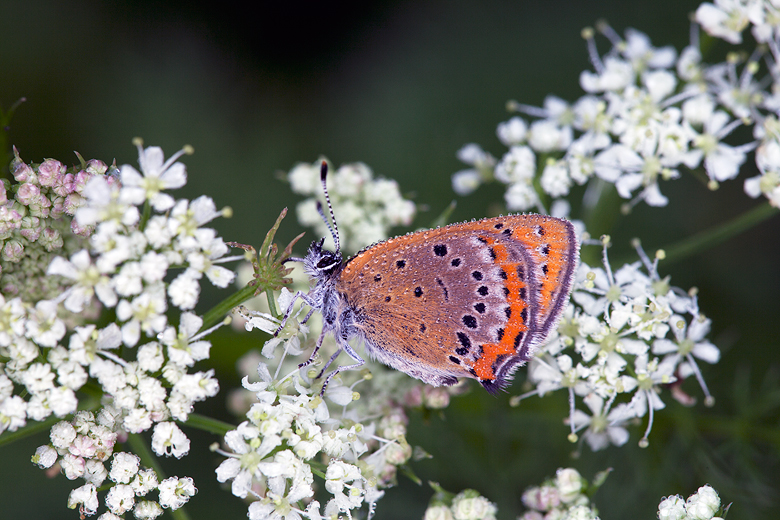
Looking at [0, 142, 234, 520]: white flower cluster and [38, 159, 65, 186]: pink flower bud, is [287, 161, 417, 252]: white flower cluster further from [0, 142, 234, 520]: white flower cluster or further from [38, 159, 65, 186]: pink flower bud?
[38, 159, 65, 186]: pink flower bud

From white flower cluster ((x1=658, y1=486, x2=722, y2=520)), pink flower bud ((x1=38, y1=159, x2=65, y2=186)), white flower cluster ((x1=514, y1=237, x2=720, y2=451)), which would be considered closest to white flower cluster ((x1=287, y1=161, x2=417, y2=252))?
white flower cluster ((x1=514, y1=237, x2=720, y2=451))

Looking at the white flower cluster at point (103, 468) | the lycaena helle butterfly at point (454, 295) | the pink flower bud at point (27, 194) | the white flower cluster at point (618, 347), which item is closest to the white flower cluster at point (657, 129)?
the white flower cluster at point (618, 347)

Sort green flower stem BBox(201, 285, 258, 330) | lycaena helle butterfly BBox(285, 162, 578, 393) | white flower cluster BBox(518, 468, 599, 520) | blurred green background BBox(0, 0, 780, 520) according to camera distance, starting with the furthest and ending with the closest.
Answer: blurred green background BBox(0, 0, 780, 520), white flower cluster BBox(518, 468, 599, 520), lycaena helle butterfly BBox(285, 162, 578, 393), green flower stem BBox(201, 285, 258, 330)

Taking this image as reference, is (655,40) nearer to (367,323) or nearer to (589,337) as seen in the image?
(589,337)

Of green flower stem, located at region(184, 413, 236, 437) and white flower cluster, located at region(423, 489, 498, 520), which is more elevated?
green flower stem, located at region(184, 413, 236, 437)

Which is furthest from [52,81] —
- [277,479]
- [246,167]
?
[277,479]

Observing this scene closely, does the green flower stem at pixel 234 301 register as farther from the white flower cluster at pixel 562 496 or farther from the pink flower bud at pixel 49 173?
the white flower cluster at pixel 562 496
